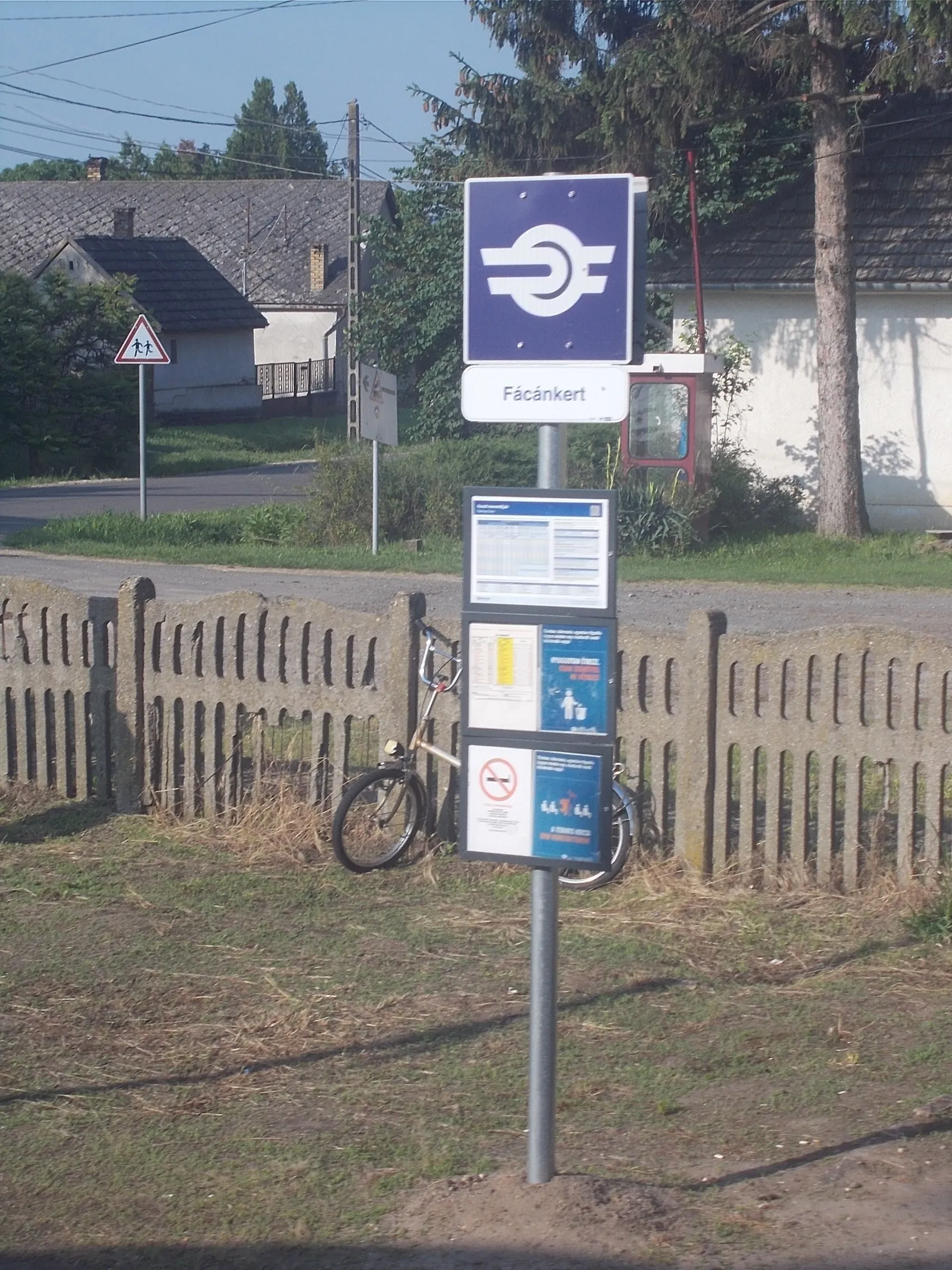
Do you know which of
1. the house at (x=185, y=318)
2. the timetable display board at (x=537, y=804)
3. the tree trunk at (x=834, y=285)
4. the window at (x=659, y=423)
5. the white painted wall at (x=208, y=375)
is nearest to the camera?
the timetable display board at (x=537, y=804)

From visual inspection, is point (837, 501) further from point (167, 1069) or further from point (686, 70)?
point (167, 1069)

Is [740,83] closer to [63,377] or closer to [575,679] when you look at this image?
[575,679]

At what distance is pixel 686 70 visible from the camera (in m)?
19.3

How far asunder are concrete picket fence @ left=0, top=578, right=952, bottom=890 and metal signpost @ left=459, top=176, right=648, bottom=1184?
2.29 metres

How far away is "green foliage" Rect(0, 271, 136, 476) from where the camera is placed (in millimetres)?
34125

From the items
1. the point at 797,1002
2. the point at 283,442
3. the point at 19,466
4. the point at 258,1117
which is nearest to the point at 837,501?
the point at 797,1002

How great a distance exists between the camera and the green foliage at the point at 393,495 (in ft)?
66.4

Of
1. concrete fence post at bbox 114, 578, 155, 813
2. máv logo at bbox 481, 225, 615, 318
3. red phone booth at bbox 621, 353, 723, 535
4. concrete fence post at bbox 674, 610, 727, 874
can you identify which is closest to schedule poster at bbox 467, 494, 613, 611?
máv logo at bbox 481, 225, 615, 318

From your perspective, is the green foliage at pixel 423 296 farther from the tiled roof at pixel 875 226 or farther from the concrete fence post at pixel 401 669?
the concrete fence post at pixel 401 669

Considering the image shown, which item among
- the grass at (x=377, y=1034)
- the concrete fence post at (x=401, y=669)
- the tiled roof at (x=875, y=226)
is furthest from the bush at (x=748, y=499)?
the grass at (x=377, y=1034)

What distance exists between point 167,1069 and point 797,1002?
2129mm

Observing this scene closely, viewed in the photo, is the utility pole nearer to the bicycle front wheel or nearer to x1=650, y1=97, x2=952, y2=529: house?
x1=650, y1=97, x2=952, y2=529: house

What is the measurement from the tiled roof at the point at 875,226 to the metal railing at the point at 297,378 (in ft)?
101

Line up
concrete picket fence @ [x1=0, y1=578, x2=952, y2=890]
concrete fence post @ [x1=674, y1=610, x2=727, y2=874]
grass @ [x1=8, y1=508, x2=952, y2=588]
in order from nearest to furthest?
concrete picket fence @ [x1=0, y1=578, x2=952, y2=890]
concrete fence post @ [x1=674, y1=610, x2=727, y2=874]
grass @ [x1=8, y1=508, x2=952, y2=588]
